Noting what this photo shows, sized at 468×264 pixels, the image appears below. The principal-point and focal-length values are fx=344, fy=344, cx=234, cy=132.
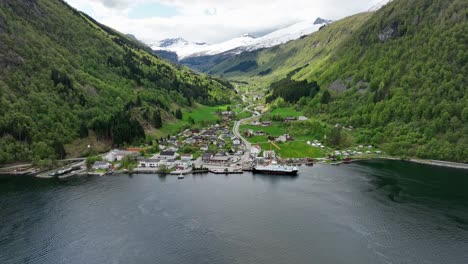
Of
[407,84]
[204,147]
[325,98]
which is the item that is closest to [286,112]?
[325,98]

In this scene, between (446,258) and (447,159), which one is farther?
(447,159)

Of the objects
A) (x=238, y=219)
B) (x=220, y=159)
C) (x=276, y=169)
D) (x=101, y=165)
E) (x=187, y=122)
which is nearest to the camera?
(x=238, y=219)

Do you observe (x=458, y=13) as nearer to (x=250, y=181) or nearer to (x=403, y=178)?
(x=403, y=178)

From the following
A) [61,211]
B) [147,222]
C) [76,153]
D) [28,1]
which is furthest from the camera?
[28,1]

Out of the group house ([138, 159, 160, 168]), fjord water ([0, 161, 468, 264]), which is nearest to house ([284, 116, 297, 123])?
fjord water ([0, 161, 468, 264])

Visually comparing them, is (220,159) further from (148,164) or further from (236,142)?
(148,164)

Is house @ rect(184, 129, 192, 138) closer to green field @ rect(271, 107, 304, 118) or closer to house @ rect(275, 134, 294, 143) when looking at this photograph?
house @ rect(275, 134, 294, 143)

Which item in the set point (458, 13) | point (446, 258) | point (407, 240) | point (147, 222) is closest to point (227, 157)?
point (147, 222)

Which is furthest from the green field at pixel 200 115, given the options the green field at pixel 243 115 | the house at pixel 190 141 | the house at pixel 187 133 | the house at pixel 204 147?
the house at pixel 204 147
